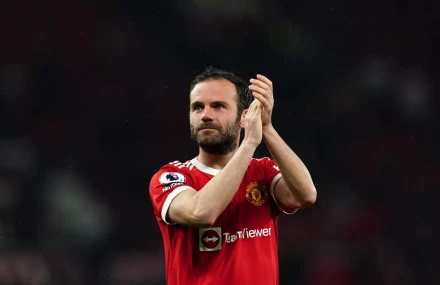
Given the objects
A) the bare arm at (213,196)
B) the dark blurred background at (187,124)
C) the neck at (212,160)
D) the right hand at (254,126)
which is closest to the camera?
the bare arm at (213,196)

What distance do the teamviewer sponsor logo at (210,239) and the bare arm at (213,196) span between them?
0.14 meters

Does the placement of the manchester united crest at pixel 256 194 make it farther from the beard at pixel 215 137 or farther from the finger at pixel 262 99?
the finger at pixel 262 99

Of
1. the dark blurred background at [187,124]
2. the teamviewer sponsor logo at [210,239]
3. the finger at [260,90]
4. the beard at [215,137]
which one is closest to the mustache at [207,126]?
the beard at [215,137]

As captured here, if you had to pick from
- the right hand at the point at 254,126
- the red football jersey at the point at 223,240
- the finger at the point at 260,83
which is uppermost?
the finger at the point at 260,83

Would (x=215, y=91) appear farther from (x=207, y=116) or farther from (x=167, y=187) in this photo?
(x=167, y=187)

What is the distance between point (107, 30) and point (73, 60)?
19.3 inches

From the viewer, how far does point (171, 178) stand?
2.17 metres

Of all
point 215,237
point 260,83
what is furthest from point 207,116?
point 215,237

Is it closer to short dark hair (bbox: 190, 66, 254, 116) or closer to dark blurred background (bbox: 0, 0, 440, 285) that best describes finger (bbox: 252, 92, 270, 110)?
short dark hair (bbox: 190, 66, 254, 116)

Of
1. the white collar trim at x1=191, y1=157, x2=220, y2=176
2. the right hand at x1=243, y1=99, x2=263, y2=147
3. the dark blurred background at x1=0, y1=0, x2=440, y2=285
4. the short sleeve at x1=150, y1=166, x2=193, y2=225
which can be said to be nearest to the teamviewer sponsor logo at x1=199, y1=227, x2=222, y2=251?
the short sleeve at x1=150, y1=166, x2=193, y2=225

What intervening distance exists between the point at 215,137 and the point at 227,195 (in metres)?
0.33

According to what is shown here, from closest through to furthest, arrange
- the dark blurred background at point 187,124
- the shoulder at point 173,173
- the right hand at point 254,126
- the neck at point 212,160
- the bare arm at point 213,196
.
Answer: the bare arm at point 213,196
the right hand at point 254,126
the shoulder at point 173,173
the neck at point 212,160
the dark blurred background at point 187,124

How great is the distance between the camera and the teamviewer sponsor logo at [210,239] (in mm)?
2107

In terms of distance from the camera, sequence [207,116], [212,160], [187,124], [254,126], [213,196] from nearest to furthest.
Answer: [213,196] → [254,126] → [207,116] → [212,160] → [187,124]
